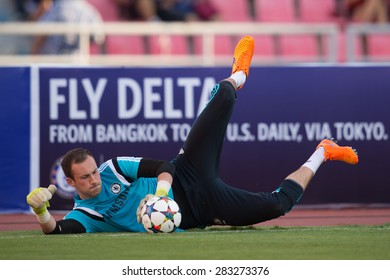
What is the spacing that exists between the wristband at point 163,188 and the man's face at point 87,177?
26.4 inches

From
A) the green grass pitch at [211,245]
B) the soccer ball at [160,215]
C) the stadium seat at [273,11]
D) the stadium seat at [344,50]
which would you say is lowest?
the green grass pitch at [211,245]

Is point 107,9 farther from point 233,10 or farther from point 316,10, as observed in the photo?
point 316,10

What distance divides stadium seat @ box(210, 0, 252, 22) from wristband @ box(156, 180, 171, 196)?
9.11 meters

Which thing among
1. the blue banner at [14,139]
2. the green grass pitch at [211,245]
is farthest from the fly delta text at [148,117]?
the green grass pitch at [211,245]

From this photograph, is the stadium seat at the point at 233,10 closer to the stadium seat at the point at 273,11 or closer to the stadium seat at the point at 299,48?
the stadium seat at the point at 273,11

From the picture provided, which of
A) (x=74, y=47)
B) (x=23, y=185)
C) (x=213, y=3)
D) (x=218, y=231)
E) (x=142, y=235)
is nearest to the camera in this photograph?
(x=142, y=235)

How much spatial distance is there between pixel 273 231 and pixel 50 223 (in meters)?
2.40

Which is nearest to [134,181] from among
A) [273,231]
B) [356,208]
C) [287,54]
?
[273,231]

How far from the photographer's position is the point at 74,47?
16.1 meters

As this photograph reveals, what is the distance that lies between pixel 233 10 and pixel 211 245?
9.93 m

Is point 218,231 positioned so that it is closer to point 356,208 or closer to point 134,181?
point 134,181

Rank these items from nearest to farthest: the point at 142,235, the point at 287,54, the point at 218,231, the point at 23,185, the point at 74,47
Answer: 1. the point at 142,235
2. the point at 218,231
3. the point at 23,185
4. the point at 74,47
5. the point at 287,54

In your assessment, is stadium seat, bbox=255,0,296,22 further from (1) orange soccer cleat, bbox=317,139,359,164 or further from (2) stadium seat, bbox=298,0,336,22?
(1) orange soccer cleat, bbox=317,139,359,164

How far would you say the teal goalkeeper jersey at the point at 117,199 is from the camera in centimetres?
1062
